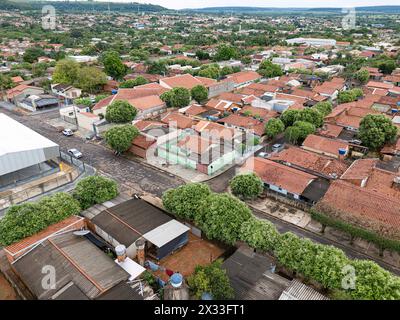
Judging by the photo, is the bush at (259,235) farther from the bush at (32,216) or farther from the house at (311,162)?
Result: the bush at (32,216)

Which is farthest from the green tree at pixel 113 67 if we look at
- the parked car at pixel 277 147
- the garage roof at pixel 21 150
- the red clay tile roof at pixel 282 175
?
the red clay tile roof at pixel 282 175

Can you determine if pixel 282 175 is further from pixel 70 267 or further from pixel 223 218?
pixel 70 267

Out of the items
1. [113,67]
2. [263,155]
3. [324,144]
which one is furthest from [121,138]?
[113,67]

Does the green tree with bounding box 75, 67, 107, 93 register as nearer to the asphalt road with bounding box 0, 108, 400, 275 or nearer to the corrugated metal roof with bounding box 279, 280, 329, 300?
the asphalt road with bounding box 0, 108, 400, 275

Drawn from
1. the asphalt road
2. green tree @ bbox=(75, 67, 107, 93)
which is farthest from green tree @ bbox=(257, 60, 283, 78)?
the asphalt road

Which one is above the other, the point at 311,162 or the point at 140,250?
the point at 311,162
